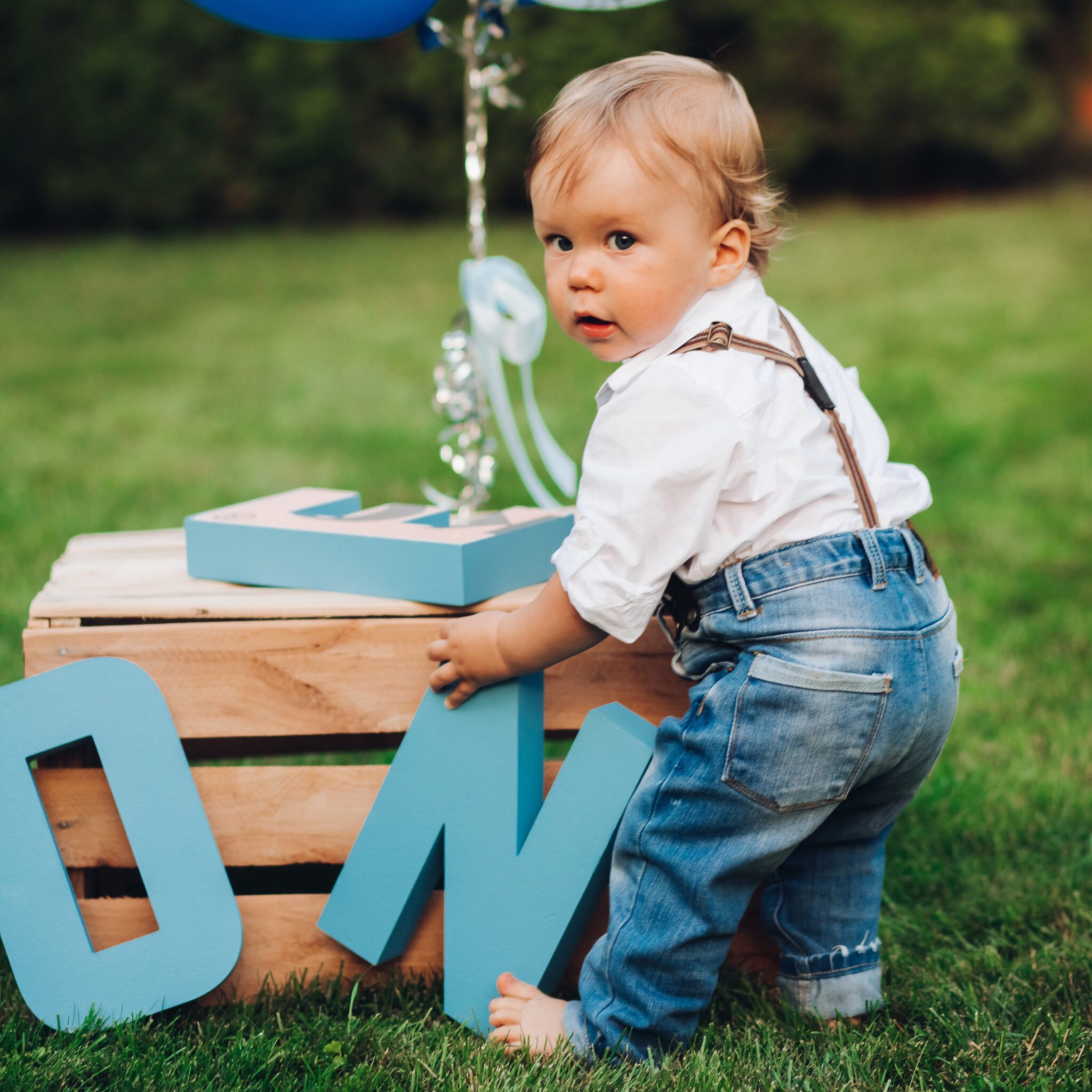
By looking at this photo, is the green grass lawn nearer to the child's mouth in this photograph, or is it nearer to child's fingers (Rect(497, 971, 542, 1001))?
child's fingers (Rect(497, 971, 542, 1001))

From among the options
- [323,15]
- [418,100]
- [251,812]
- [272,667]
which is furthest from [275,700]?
[418,100]

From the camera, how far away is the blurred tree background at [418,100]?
337 inches

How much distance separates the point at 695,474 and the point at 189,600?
28.4 inches

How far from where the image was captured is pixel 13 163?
897 cm

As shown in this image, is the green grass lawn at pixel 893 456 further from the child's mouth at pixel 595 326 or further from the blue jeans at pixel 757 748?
the child's mouth at pixel 595 326

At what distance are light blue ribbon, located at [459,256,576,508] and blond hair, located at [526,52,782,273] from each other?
0.55 meters

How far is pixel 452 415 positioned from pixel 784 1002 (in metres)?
1.00

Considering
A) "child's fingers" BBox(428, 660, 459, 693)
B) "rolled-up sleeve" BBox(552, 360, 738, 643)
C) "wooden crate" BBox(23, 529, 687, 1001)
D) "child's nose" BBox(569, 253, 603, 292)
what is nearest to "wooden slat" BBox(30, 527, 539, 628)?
"wooden crate" BBox(23, 529, 687, 1001)

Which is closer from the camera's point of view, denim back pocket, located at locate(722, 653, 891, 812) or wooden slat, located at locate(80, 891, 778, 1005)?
denim back pocket, located at locate(722, 653, 891, 812)

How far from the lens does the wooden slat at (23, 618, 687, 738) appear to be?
152cm

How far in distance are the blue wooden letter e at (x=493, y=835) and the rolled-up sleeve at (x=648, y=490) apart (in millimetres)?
241

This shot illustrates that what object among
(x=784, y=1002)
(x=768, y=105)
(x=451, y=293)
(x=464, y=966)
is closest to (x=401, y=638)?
(x=464, y=966)

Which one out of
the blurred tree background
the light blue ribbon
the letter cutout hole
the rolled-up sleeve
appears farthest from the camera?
the blurred tree background

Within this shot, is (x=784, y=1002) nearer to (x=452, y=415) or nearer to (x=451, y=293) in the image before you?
(x=452, y=415)
